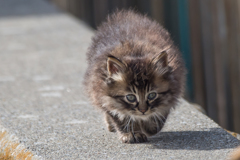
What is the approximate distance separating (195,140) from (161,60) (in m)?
0.62

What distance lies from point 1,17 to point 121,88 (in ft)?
19.2

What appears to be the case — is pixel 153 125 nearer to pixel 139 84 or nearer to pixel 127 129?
pixel 127 129

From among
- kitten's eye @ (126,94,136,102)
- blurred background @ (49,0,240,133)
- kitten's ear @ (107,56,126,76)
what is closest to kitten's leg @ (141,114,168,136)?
kitten's eye @ (126,94,136,102)

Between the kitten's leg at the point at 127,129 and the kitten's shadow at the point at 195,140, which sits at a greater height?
the kitten's leg at the point at 127,129

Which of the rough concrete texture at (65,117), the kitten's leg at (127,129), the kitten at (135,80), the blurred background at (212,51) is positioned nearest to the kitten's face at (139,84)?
the kitten at (135,80)

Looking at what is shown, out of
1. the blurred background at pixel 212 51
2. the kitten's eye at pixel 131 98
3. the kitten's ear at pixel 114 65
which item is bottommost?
the blurred background at pixel 212 51

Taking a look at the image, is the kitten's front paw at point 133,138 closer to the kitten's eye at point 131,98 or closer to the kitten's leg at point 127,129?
the kitten's leg at point 127,129

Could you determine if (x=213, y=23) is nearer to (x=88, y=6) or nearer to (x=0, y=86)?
(x=0, y=86)

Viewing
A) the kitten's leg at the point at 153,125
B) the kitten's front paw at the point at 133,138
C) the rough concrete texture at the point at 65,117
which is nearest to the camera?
the rough concrete texture at the point at 65,117

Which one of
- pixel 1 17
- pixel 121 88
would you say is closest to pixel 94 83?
pixel 121 88

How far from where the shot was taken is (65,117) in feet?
13.7

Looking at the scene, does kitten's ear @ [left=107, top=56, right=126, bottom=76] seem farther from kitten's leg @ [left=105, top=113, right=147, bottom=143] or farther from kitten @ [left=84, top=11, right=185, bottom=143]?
kitten's leg @ [left=105, top=113, right=147, bottom=143]

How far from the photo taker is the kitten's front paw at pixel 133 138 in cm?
350

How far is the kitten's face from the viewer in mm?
3314
